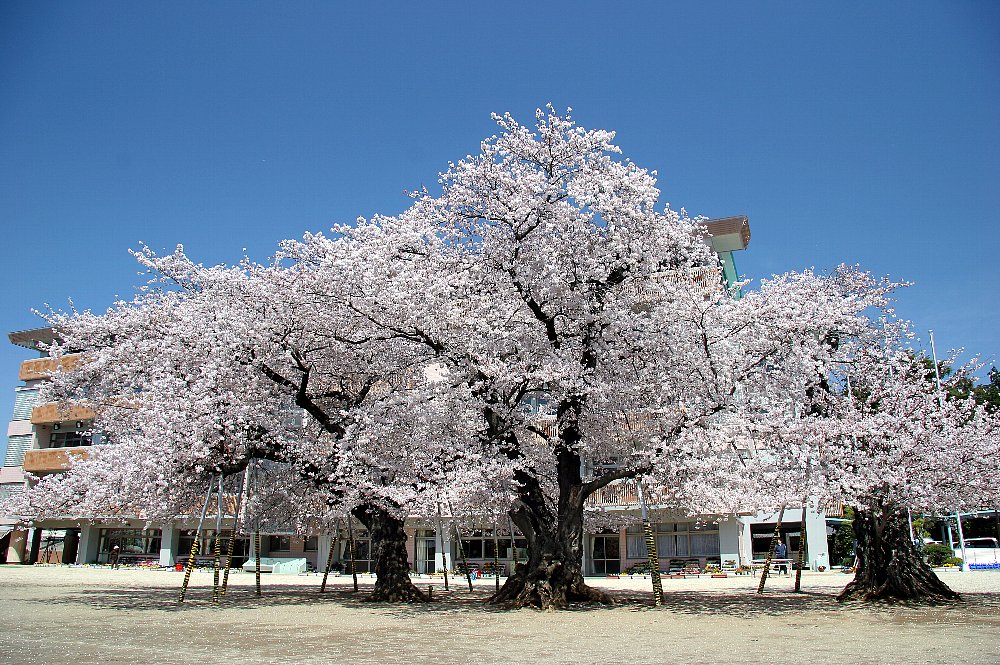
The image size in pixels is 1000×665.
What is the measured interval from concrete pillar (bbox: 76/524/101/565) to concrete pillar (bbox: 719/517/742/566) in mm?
36318

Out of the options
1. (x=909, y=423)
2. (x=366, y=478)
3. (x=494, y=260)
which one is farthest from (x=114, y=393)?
(x=909, y=423)

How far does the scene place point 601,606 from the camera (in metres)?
17.7

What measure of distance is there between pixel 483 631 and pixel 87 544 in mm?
42199

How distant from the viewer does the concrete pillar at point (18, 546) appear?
159 feet

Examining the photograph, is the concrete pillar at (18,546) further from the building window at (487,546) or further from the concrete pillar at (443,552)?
the building window at (487,546)

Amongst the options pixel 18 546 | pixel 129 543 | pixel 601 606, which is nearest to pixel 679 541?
pixel 601 606

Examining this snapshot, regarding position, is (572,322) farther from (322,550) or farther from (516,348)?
(322,550)

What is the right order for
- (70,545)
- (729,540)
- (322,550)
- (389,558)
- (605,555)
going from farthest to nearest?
1. (70,545)
2. (322,550)
3. (605,555)
4. (729,540)
5. (389,558)

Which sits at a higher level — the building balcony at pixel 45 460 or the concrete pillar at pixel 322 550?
the building balcony at pixel 45 460

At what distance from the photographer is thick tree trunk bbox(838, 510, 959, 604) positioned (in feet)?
58.4

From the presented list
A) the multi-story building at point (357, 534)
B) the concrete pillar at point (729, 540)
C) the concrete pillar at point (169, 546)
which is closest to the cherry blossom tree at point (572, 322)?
the multi-story building at point (357, 534)

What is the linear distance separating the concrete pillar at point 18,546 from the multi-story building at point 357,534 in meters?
0.05

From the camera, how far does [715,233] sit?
41.3m

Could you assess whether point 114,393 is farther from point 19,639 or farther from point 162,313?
point 19,639
